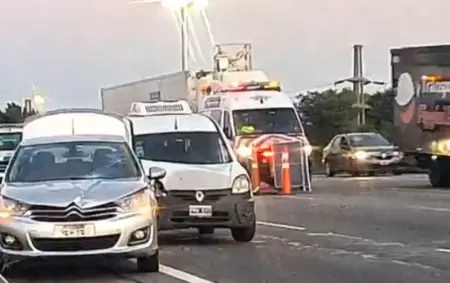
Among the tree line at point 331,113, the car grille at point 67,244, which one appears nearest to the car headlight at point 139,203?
the car grille at point 67,244

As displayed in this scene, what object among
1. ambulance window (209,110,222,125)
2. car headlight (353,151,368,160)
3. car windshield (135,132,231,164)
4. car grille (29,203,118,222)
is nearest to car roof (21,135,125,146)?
car grille (29,203,118,222)

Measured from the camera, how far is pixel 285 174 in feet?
93.8

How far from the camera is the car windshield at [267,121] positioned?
29.9m

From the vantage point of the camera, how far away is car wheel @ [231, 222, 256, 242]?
53.7 ft

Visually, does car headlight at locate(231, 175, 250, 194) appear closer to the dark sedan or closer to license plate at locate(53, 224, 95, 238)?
license plate at locate(53, 224, 95, 238)

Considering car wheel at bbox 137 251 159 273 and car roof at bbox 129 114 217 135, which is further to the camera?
car roof at bbox 129 114 217 135

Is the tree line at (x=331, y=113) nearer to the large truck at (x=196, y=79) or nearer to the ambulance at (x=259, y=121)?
the large truck at (x=196, y=79)

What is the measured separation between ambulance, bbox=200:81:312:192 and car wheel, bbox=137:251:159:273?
49.7 ft

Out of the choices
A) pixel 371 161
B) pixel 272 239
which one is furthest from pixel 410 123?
pixel 272 239

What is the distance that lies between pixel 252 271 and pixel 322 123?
69.4m

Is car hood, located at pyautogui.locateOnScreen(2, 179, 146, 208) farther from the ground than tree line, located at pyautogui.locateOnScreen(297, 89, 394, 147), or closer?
farther from the ground

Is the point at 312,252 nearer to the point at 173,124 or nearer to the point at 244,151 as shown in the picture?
the point at 173,124

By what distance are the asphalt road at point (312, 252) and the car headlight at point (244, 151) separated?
5.28m

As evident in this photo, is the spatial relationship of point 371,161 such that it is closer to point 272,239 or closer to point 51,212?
point 272,239
